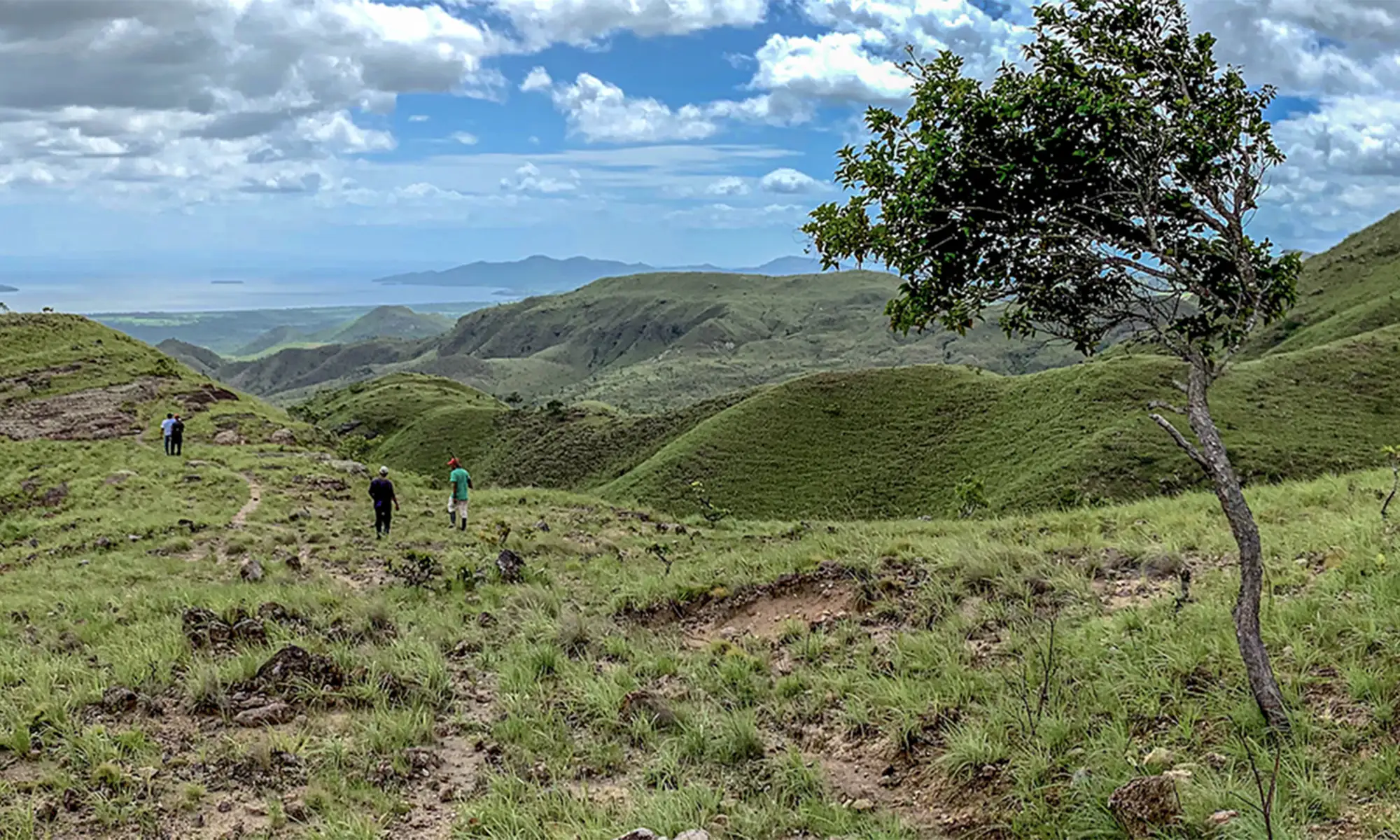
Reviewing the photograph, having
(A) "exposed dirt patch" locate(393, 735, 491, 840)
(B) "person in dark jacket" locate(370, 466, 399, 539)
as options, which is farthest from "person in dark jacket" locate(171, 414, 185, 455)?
(A) "exposed dirt patch" locate(393, 735, 491, 840)

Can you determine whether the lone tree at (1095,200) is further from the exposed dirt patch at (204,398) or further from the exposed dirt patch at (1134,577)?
the exposed dirt patch at (204,398)

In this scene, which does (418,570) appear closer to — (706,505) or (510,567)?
(510,567)

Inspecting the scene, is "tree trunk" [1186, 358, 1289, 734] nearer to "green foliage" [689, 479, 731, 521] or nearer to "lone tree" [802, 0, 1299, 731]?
"lone tree" [802, 0, 1299, 731]

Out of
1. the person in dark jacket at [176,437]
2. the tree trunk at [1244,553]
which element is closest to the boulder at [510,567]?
the tree trunk at [1244,553]

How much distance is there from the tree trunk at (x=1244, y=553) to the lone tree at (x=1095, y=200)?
1.0 inches

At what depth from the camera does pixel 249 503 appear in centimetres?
2556

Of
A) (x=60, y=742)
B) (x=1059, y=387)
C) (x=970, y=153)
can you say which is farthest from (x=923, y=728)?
(x=1059, y=387)

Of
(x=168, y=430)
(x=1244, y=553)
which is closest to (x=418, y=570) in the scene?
(x=1244, y=553)

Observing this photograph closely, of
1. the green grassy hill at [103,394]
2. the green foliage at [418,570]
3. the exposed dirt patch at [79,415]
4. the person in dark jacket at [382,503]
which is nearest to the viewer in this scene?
the green foliage at [418,570]

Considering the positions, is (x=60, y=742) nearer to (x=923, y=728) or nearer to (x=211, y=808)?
(x=211, y=808)

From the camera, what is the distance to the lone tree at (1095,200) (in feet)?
23.0

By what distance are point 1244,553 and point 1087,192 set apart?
3.45 meters

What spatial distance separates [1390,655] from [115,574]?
20.8m

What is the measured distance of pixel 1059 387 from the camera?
201ft
